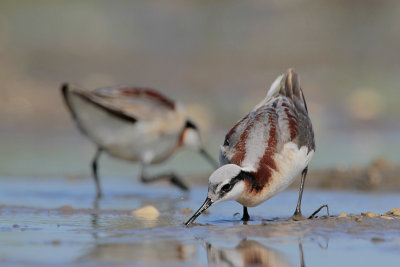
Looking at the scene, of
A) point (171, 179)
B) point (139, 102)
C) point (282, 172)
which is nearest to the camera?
point (282, 172)

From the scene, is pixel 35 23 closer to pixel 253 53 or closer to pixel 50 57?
pixel 50 57

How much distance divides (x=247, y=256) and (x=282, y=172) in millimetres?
1935

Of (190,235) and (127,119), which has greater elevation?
(127,119)

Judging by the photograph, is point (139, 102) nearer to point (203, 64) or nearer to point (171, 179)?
point (171, 179)

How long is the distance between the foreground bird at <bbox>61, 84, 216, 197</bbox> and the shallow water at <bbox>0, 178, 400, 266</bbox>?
1479 millimetres

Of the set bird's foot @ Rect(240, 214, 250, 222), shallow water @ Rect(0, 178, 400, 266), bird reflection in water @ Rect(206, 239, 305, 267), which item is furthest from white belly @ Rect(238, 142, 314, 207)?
bird reflection in water @ Rect(206, 239, 305, 267)

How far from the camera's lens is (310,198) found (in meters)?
10.5

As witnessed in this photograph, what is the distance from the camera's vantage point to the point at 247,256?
5.85 m

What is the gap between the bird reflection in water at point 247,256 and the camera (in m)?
5.61

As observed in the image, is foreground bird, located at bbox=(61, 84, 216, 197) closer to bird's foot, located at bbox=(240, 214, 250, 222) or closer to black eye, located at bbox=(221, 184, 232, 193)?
bird's foot, located at bbox=(240, 214, 250, 222)

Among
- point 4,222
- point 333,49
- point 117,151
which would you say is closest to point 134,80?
point 333,49

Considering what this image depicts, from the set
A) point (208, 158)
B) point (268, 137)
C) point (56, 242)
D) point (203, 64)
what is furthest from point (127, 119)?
point (203, 64)

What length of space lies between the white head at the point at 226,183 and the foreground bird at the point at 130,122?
4.16 meters

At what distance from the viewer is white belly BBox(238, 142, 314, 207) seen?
24.6 ft
